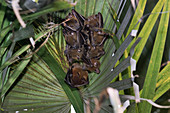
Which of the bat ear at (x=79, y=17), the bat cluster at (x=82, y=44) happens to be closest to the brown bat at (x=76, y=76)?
the bat cluster at (x=82, y=44)

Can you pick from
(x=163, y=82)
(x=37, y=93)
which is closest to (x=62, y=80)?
(x=37, y=93)

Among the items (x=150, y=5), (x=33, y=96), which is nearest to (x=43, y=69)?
(x=33, y=96)

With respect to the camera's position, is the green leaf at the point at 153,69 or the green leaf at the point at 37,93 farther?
the green leaf at the point at 37,93

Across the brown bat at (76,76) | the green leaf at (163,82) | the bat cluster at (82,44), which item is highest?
the bat cluster at (82,44)

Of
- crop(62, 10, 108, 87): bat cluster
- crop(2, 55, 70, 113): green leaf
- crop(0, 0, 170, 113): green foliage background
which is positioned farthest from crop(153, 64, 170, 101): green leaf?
crop(2, 55, 70, 113): green leaf

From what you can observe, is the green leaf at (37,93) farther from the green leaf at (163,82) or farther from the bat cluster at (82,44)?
the green leaf at (163,82)

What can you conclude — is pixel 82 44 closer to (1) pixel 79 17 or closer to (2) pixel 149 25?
(1) pixel 79 17

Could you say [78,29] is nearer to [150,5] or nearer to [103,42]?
[103,42]

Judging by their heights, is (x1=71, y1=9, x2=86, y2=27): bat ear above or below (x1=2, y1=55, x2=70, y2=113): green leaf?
above

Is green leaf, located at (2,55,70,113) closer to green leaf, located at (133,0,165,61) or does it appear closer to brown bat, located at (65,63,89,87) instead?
brown bat, located at (65,63,89,87)
